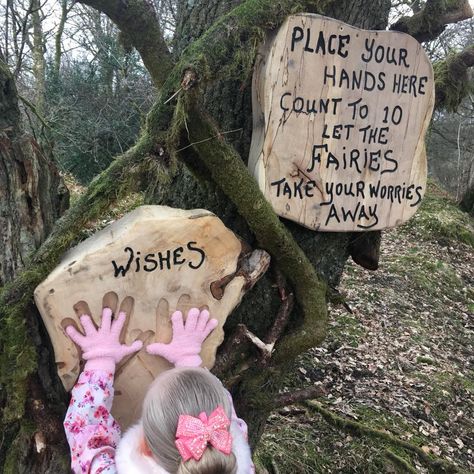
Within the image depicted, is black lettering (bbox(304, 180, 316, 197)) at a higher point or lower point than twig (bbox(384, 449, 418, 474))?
higher

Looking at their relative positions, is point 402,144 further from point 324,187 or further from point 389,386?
point 389,386

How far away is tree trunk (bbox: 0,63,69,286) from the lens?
1443 mm

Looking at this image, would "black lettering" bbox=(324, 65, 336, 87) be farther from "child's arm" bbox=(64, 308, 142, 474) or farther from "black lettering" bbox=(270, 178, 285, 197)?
"child's arm" bbox=(64, 308, 142, 474)

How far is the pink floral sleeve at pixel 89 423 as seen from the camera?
4.73 ft

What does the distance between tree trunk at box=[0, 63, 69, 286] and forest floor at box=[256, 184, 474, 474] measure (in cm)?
204

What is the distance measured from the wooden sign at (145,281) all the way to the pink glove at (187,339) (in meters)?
0.02

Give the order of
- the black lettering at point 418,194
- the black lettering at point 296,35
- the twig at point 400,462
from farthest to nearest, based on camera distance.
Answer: the twig at point 400,462 < the black lettering at point 418,194 < the black lettering at point 296,35

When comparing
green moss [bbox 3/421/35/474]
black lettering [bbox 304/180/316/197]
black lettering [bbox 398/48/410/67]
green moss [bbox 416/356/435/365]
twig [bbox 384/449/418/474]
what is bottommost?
green moss [bbox 416/356/435/365]

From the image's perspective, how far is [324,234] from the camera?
6.09 feet

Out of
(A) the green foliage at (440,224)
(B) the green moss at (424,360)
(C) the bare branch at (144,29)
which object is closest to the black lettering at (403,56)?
(C) the bare branch at (144,29)

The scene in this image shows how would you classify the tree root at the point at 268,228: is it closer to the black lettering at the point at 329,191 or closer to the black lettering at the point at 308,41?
the black lettering at the point at 329,191

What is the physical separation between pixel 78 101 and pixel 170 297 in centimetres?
813

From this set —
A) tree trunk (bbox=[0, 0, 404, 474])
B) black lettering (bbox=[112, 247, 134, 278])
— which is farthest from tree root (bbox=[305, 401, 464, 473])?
black lettering (bbox=[112, 247, 134, 278])

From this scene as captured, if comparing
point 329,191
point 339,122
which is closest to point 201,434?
point 329,191
